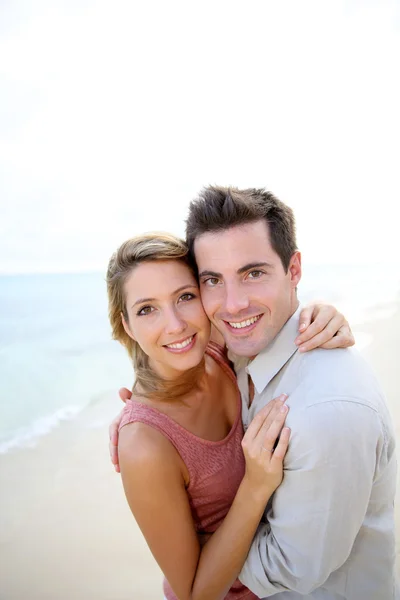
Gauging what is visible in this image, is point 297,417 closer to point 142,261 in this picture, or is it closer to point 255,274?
point 255,274

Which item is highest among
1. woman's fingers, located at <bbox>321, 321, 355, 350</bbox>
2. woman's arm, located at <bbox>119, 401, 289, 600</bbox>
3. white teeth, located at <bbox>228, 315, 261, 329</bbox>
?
white teeth, located at <bbox>228, 315, 261, 329</bbox>

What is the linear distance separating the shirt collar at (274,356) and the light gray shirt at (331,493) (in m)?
0.05

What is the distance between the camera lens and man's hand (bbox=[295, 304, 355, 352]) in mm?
1857

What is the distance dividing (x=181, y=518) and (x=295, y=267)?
135 cm

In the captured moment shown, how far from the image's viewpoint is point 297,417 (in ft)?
5.35

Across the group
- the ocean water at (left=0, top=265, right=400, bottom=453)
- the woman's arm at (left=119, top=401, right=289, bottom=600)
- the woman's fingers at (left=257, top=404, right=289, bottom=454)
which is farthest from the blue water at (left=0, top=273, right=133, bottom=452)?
the woman's fingers at (left=257, top=404, right=289, bottom=454)

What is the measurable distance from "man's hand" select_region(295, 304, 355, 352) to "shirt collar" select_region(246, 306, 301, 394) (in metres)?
0.07

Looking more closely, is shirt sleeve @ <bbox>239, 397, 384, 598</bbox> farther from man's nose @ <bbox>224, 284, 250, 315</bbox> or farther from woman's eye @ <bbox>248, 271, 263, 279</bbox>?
woman's eye @ <bbox>248, 271, 263, 279</bbox>

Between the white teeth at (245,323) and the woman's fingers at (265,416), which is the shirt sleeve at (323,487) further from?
the white teeth at (245,323)

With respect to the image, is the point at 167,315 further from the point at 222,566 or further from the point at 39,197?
the point at 39,197

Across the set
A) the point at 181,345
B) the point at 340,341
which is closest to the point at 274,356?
the point at 340,341

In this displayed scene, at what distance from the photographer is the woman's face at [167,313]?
2.28m

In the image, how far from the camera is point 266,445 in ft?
5.62

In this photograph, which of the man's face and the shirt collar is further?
the man's face
